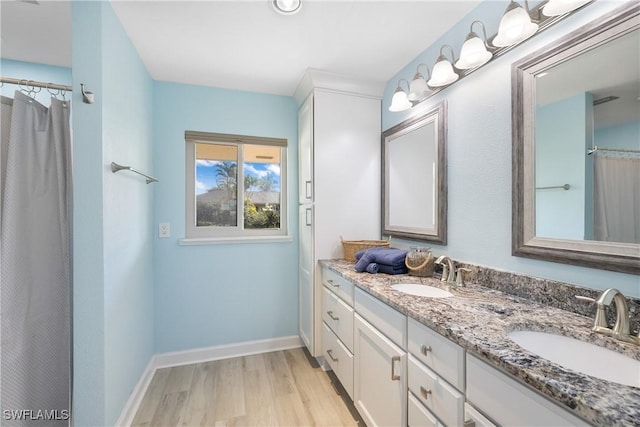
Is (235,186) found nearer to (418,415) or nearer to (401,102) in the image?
(401,102)

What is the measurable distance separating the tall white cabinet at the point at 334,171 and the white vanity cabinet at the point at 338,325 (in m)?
0.12

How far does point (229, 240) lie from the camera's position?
7.72 ft

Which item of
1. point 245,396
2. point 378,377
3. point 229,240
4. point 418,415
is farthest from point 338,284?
point 229,240

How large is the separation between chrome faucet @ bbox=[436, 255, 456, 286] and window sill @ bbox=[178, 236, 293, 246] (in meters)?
1.38

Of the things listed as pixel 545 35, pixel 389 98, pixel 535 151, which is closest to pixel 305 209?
pixel 389 98

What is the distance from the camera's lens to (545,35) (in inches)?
44.0

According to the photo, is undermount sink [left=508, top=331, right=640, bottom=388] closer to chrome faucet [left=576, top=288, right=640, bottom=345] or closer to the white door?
chrome faucet [left=576, top=288, right=640, bottom=345]

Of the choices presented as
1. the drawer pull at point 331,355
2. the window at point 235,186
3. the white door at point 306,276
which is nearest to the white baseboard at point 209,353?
the white door at point 306,276

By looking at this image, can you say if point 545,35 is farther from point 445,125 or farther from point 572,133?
point 445,125

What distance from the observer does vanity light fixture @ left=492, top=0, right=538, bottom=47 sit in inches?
42.5

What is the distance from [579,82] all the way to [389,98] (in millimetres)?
1300

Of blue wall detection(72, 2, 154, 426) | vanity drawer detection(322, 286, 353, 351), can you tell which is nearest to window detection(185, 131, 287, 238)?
blue wall detection(72, 2, 154, 426)

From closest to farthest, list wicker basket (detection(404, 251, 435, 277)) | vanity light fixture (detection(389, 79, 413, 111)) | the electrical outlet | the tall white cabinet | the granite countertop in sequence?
the granite countertop
wicker basket (detection(404, 251, 435, 277))
vanity light fixture (detection(389, 79, 413, 111))
the tall white cabinet
the electrical outlet

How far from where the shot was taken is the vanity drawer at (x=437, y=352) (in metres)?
0.86
